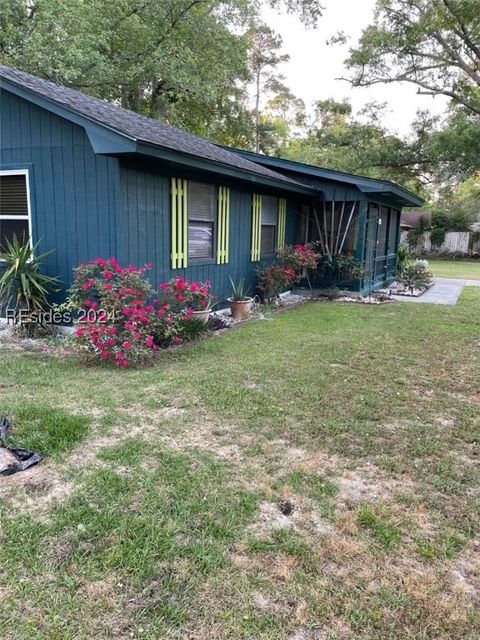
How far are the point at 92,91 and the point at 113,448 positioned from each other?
16374 millimetres

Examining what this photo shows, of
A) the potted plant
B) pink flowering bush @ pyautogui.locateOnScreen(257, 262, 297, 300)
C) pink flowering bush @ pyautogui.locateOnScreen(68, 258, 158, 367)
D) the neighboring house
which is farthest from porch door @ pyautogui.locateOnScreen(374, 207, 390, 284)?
the neighboring house

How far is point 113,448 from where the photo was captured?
9.69 feet

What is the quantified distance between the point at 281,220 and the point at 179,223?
12.2ft

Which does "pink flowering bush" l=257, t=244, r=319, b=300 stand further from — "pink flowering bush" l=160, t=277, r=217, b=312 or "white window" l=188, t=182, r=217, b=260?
"pink flowering bush" l=160, t=277, r=217, b=312

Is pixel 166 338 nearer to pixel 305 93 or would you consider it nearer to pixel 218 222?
pixel 218 222

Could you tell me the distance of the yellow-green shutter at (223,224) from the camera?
746 centimetres

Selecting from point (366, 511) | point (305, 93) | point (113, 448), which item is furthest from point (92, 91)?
point (305, 93)

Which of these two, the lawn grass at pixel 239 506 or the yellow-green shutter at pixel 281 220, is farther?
the yellow-green shutter at pixel 281 220

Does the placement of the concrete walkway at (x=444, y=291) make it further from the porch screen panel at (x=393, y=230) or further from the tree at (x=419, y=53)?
the tree at (x=419, y=53)

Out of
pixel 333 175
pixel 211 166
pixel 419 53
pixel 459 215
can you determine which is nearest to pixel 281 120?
pixel 459 215

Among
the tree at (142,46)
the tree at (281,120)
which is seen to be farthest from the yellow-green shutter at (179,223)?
the tree at (281,120)

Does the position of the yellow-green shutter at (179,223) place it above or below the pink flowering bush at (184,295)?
above

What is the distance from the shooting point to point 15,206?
241 inches

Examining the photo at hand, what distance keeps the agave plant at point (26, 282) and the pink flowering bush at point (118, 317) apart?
0.75 m
